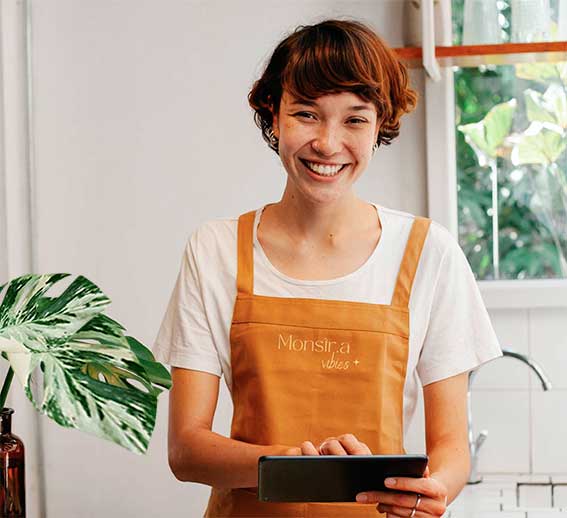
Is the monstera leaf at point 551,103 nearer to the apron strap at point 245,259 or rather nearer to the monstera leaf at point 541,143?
the monstera leaf at point 541,143

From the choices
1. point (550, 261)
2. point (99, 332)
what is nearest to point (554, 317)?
point (550, 261)

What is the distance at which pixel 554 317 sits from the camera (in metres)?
2.43

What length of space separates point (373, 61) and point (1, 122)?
1.28 m

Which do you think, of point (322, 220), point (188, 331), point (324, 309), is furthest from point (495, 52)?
A: point (188, 331)

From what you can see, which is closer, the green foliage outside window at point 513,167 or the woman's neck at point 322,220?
the woman's neck at point 322,220

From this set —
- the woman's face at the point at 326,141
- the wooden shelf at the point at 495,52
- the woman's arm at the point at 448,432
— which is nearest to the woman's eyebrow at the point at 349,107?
the woman's face at the point at 326,141

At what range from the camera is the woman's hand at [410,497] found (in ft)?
4.33

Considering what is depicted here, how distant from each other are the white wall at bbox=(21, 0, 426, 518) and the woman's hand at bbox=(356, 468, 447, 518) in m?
1.18

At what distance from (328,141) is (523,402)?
116 cm

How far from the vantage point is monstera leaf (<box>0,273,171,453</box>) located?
40.1 inches

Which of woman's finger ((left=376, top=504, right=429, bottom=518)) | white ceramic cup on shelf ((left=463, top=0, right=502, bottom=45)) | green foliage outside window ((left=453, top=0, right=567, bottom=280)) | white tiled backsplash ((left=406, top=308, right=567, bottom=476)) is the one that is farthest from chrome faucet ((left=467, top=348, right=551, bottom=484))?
woman's finger ((left=376, top=504, right=429, bottom=518))

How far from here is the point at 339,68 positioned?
153cm

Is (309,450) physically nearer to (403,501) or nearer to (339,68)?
(403,501)

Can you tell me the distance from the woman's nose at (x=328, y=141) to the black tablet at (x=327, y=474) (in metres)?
0.50
